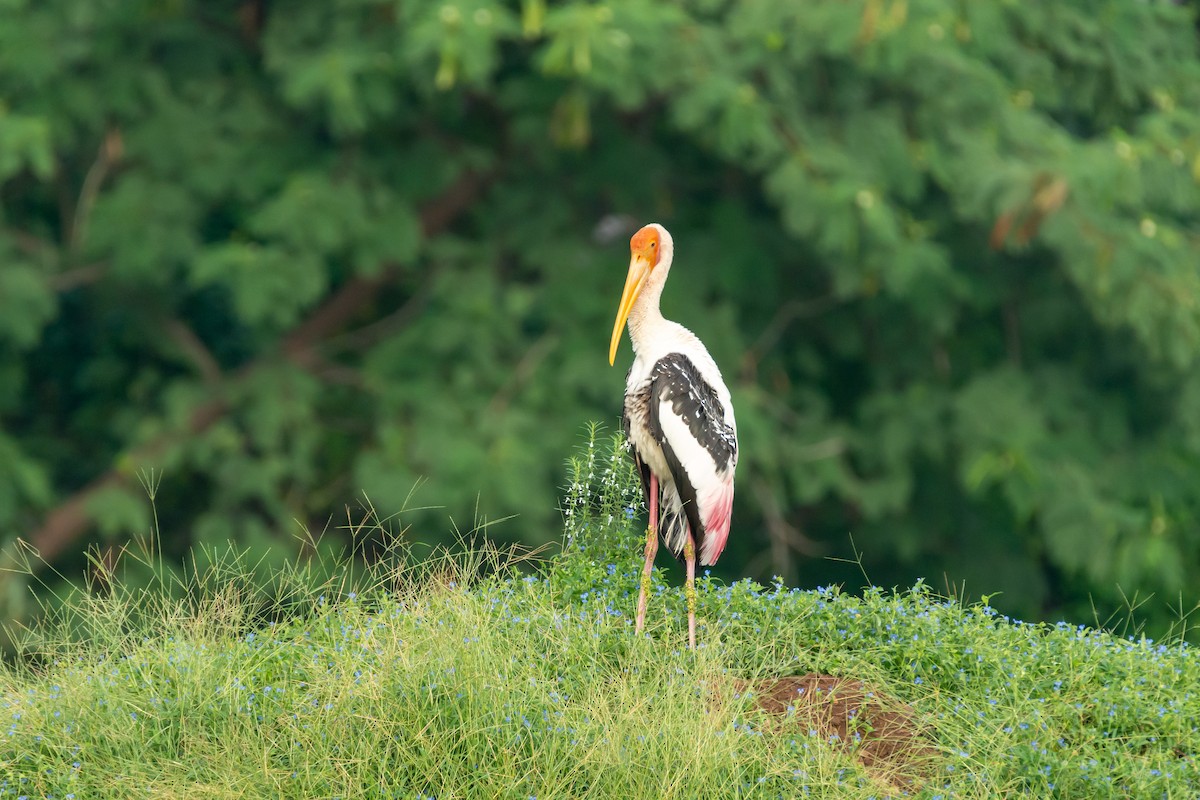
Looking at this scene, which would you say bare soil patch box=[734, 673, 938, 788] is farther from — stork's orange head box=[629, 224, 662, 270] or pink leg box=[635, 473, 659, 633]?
stork's orange head box=[629, 224, 662, 270]

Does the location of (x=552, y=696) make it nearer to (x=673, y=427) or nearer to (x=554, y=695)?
(x=554, y=695)

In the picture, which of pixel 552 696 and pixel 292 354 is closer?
pixel 552 696

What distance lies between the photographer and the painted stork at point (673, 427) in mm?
4691

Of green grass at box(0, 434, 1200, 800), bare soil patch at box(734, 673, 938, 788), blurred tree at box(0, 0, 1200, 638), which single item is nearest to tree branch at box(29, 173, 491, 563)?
blurred tree at box(0, 0, 1200, 638)

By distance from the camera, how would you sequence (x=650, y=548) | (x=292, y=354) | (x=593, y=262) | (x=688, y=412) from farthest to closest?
(x=292, y=354) < (x=593, y=262) < (x=650, y=548) < (x=688, y=412)

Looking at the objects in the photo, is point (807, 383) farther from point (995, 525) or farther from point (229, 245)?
point (229, 245)

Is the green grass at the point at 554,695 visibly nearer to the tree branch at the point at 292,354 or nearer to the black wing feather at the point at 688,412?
the black wing feather at the point at 688,412

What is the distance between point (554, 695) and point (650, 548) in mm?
791

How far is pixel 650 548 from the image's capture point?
4.84 meters

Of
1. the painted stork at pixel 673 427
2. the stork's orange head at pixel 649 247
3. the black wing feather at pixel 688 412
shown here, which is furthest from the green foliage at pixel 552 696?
the stork's orange head at pixel 649 247

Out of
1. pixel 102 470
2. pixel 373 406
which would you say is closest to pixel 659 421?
pixel 373 406

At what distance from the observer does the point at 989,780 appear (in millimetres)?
4070

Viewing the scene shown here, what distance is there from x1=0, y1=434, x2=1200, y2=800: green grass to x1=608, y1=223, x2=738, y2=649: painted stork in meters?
0.20

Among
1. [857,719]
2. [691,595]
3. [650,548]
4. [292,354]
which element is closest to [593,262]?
[292,354]
